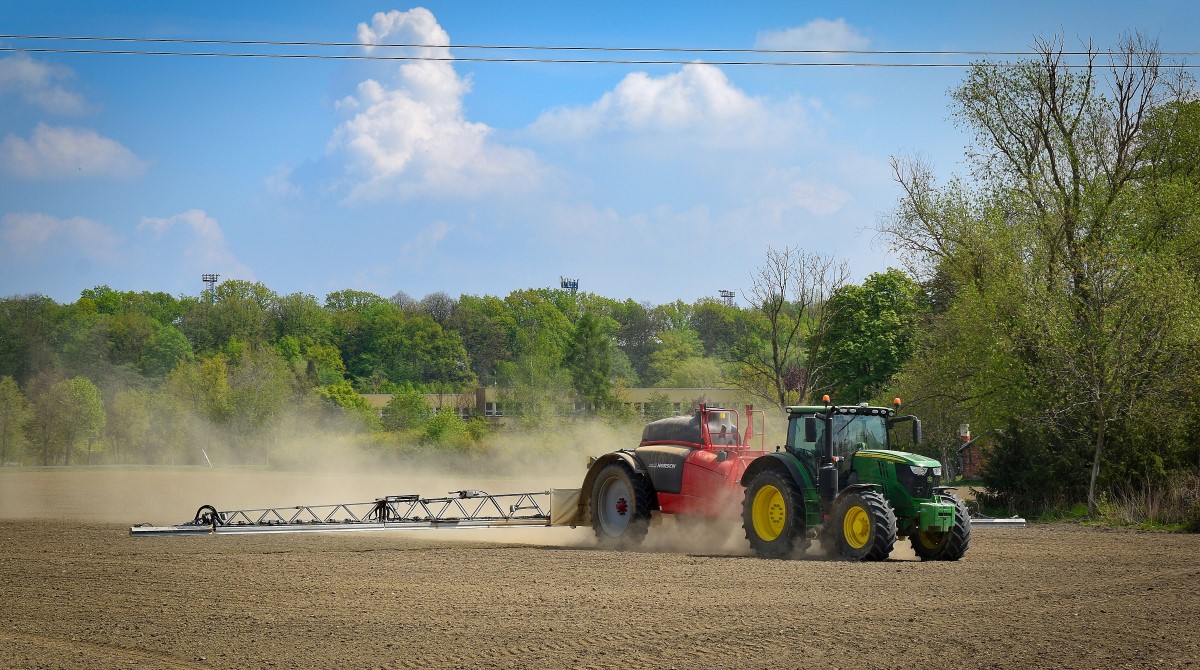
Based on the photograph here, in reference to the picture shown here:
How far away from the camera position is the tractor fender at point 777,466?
17922 millimetres

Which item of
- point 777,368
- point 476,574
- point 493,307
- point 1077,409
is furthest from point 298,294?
point 476,574

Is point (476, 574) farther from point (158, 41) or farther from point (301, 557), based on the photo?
point (158, 41)

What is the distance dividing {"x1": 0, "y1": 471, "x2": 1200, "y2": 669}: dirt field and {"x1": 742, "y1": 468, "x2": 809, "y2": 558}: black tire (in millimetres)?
593

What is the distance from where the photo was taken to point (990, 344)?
33500mm

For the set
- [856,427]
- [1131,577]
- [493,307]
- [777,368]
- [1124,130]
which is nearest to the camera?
[1131,577]

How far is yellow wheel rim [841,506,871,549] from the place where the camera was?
1712 cm

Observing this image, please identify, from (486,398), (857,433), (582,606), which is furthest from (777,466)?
(486,398)

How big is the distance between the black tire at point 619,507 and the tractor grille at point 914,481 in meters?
4.95

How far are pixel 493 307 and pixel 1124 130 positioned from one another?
303ft

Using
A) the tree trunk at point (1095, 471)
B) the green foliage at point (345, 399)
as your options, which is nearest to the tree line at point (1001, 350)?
the tree trunk at point (1095, 471)

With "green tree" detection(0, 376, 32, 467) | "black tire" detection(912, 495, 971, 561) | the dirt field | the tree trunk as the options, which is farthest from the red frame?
"green tree" detection(0, 376, 32, 467)

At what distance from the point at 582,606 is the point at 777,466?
6371 millimetres

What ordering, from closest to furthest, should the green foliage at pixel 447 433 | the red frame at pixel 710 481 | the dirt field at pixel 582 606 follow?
the dirt field at pixel 582 606 → the red frame at pixel 710 481 → the green foliage at pixel 447 433

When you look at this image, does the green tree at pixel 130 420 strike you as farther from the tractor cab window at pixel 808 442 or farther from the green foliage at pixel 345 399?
the tractor cab window at pixel 808 442
